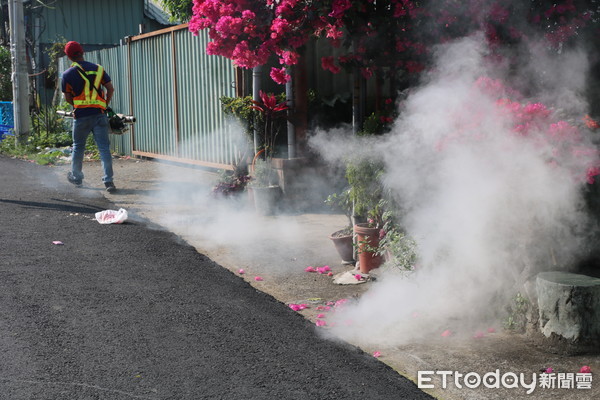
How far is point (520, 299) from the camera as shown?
4.51 meters

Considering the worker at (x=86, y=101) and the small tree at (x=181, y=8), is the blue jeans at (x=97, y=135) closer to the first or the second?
the worker at (x=86, y=101)

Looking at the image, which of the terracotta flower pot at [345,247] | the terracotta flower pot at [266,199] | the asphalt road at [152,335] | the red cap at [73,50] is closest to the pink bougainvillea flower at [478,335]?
the asphalt road at [152,335]

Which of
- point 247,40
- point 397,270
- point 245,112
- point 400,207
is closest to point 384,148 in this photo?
point 400,207

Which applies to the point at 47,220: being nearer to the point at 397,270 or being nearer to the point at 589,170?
the point at 397,270

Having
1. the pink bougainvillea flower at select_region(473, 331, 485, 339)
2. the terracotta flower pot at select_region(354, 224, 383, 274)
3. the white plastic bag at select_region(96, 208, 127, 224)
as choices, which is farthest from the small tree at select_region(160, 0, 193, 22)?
the pink bougainvillea flower at select_region(473, 331, 485, 339)

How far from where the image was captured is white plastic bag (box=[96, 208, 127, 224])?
7.83m

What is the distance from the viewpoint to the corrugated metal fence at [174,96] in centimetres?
1086

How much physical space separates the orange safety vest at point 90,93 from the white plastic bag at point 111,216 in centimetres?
242

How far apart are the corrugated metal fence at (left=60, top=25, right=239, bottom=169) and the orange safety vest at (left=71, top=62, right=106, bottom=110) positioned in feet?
5.37

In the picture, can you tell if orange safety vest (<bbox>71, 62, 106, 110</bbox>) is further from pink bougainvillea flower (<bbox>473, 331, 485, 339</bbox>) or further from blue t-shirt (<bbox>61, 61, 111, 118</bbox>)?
pink bougainvillea flower (<bbox>473, 331, 485, 339</bbox>)

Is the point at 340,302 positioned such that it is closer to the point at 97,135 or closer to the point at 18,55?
the point at 97,135

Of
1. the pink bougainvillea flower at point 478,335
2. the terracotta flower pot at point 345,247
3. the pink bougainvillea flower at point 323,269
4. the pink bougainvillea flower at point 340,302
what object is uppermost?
the terracotta flower pot at point 345,247

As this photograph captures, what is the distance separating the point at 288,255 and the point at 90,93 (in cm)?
458

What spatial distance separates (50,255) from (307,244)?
2231 millimetres
